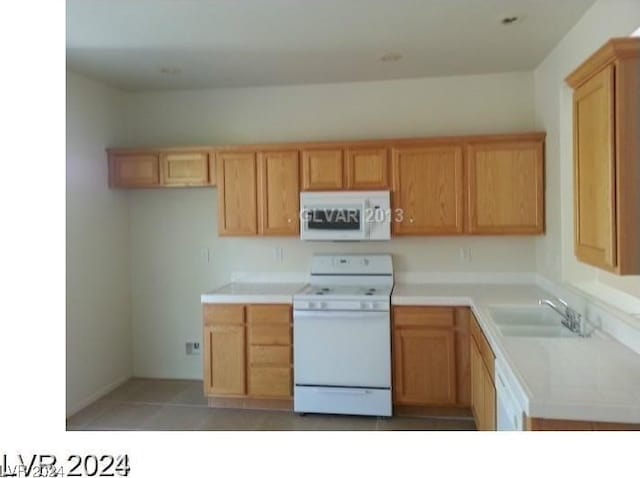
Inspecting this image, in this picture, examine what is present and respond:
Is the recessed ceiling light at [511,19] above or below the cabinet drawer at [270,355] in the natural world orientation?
above

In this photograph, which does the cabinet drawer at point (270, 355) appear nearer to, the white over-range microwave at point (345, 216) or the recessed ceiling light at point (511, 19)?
the white over-range microwave at point (345, 216)

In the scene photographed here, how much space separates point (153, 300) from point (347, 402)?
2054 millimetres

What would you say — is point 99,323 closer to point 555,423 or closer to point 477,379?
point 477,379

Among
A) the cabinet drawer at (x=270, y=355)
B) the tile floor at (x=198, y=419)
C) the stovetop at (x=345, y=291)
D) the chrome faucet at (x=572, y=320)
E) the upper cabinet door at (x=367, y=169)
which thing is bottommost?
the tile floor at (x=198, y=419)

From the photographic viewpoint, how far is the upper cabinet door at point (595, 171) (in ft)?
5.67

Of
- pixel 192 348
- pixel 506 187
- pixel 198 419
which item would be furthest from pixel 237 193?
pixel 506 187

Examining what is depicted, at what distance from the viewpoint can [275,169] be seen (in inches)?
156

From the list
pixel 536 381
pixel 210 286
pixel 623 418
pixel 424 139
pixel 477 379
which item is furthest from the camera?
pixel 210 286

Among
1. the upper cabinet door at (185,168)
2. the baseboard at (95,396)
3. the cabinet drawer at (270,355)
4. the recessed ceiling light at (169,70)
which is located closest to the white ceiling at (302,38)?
the recessed ceiling light at (169,70)

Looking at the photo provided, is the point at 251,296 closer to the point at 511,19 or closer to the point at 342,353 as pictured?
the point at 342,353

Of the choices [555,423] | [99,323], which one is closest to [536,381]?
[555,423]

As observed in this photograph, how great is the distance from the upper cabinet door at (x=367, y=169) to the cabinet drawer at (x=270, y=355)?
136 centimetres

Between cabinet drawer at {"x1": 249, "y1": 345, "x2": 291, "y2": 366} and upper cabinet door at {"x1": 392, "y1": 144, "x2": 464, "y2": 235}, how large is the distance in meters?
1.27

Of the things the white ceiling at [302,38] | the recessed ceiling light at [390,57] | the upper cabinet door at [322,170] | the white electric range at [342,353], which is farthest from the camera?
the upper cabinet door at [322,170]
